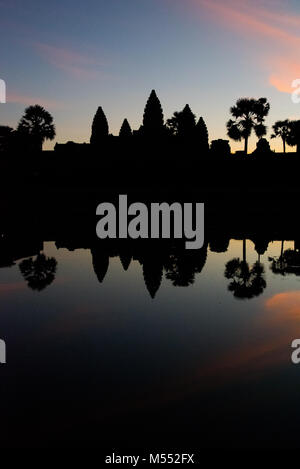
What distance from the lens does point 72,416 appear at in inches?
213

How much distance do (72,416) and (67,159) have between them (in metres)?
62.6

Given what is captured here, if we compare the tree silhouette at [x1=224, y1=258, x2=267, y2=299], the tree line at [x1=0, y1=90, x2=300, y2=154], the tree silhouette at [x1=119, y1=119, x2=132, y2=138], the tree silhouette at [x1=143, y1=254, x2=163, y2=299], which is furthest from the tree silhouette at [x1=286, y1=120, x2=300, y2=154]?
the tree silhouette at [x1=224, y1=258, x2=267, y2=299]

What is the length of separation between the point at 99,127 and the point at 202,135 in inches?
656

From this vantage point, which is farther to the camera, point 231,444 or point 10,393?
point 10,393

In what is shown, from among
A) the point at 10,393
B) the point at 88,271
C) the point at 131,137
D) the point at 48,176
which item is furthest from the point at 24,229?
the point at 131,137

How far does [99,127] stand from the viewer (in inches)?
2970

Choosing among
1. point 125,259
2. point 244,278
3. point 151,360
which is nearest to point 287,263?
point 244,278

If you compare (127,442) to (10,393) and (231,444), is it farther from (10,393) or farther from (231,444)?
(10,393)

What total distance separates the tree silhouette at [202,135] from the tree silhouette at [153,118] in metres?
5.80

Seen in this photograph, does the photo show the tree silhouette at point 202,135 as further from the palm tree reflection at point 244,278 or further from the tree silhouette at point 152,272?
the palm tree reflection at point 244,278

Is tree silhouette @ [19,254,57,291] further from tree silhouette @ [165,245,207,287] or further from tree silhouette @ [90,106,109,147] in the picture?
tree silhouette @ [90,106,109,147]

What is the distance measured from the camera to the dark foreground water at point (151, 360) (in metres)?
5.14

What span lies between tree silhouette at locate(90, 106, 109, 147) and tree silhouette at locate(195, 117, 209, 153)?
14.9m
